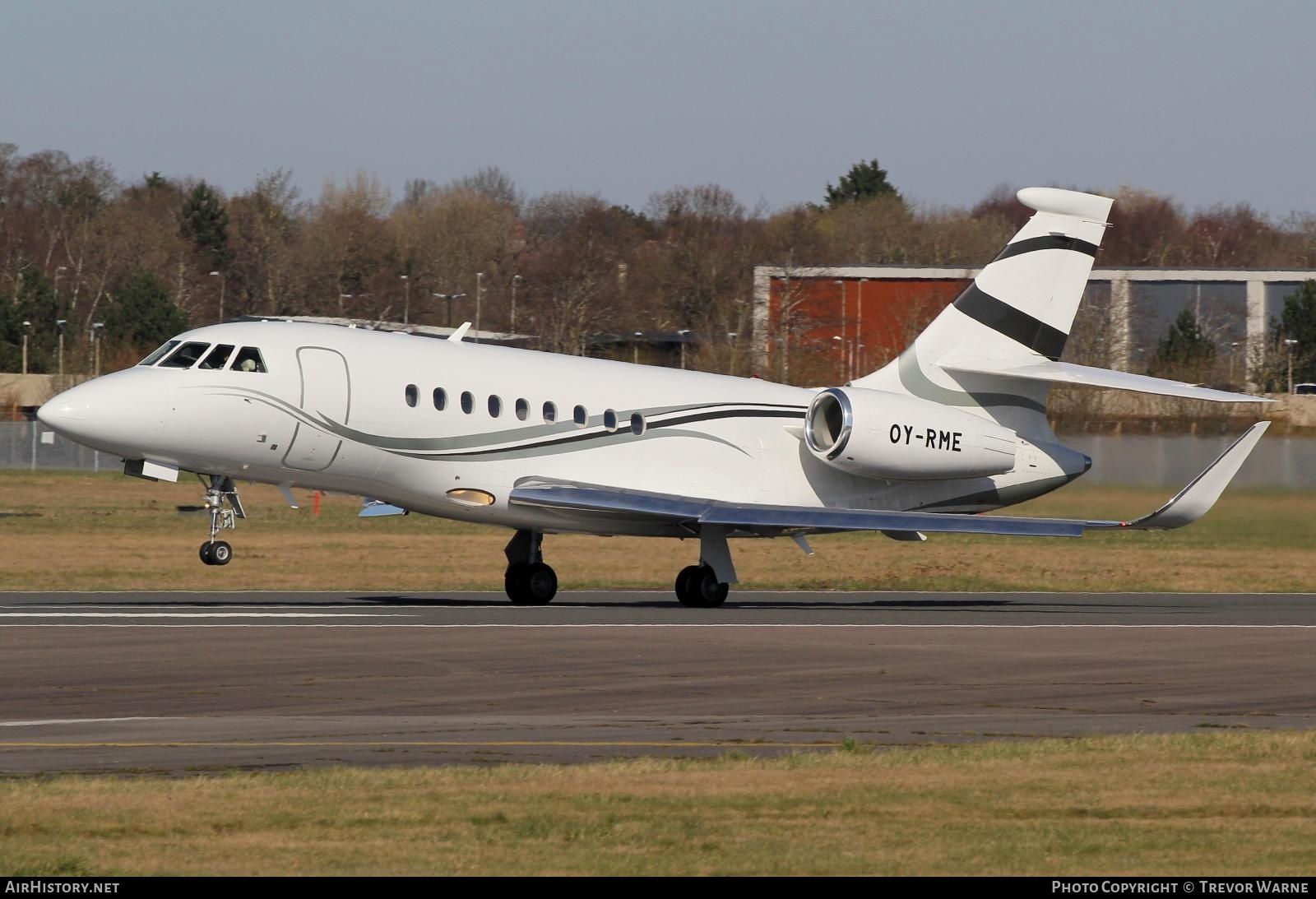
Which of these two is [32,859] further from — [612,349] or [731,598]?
[612,349]

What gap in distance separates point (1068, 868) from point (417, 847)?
123 inches

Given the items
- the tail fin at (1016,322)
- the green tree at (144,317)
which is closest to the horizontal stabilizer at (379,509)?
the tail fin at (1016,322)

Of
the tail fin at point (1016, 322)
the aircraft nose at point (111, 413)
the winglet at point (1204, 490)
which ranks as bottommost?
the winglet at point (1204, 490)

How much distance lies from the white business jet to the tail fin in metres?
0.03

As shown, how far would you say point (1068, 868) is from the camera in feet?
28.0

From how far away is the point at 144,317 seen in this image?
87.2 meters

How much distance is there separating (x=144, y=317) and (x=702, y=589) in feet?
220

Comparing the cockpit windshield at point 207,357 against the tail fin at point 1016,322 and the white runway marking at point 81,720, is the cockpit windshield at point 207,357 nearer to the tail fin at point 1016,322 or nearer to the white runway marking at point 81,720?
the white runway marking at point 81,720

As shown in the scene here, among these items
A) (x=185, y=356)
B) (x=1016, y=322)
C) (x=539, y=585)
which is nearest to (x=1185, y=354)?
(x=1016, y=322)

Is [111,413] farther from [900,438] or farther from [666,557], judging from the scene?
[666,557]

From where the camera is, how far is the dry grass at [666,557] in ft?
101

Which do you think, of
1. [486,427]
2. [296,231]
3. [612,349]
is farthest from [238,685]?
[296,231]

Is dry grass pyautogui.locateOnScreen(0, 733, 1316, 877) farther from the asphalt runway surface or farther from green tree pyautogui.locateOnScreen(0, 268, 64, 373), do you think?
green tree pyautogui.locateOnScreen(0, 268, 64, 373)

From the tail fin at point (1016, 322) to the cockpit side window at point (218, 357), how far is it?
1029 cm
